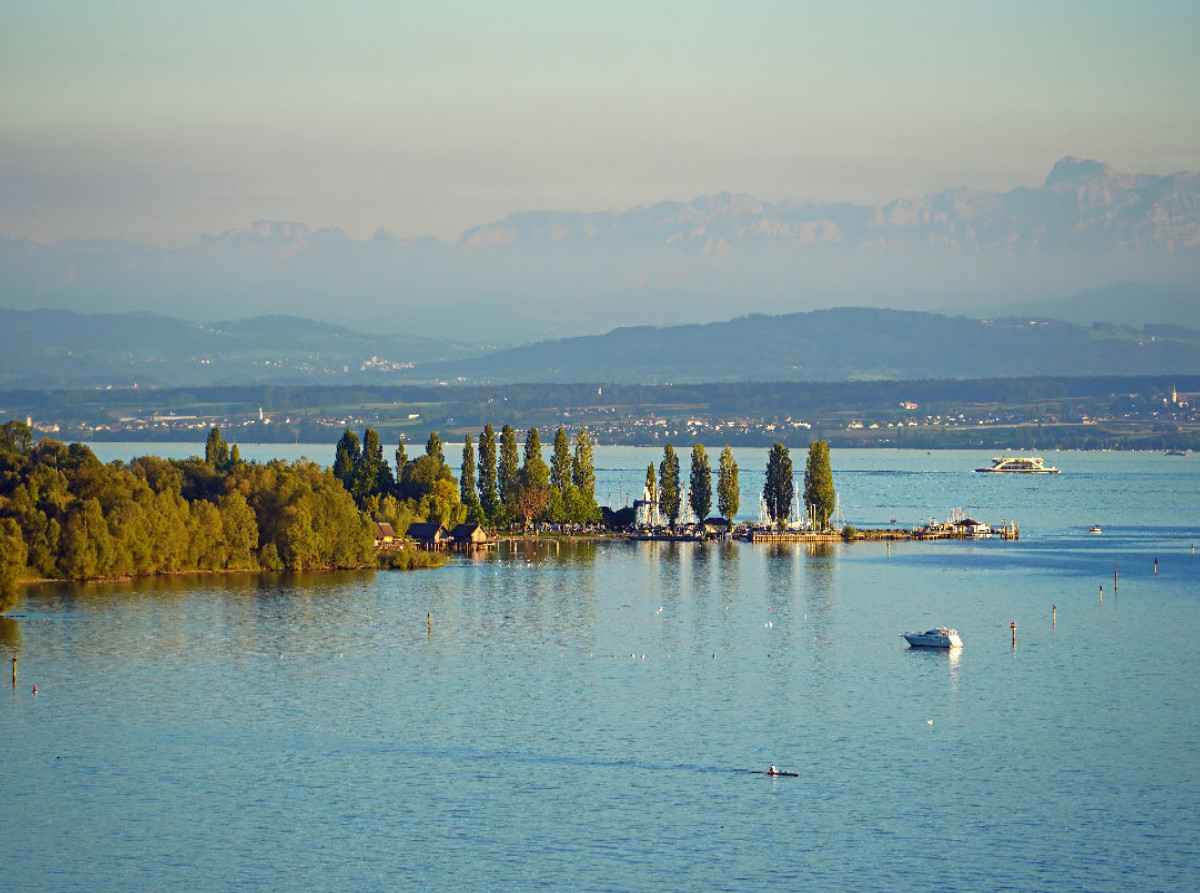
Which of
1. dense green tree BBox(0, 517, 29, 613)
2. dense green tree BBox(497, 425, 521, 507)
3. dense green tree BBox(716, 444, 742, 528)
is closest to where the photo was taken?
dense green tree BBox(0, 517, 29, 613)

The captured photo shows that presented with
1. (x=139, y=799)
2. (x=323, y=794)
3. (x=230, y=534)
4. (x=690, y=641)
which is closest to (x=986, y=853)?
(x=323, y=794)

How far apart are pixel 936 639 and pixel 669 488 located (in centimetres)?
5403

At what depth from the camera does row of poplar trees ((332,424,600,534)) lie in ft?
334

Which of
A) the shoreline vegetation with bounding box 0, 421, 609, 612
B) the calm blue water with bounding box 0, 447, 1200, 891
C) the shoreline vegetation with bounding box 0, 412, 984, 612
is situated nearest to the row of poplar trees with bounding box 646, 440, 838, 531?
the shoreline vegetation with bounding box 0, 412, 984, 612

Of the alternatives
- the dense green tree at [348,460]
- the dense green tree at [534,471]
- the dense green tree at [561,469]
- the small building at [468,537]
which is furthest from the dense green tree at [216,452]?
the dense green tree at [561,469]

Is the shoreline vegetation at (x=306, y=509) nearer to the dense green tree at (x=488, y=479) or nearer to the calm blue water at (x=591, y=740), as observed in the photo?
the dense green tree at (x=488, y=479)

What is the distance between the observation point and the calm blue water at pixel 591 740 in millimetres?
33531

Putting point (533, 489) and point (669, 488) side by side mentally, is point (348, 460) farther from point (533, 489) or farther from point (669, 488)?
point (669, 488)

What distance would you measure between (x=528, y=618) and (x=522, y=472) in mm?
42599

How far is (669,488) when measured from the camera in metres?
Answer: 113

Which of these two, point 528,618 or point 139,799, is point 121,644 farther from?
point 139,799

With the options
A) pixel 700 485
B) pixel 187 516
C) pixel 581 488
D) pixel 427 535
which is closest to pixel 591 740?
pixel 187 516

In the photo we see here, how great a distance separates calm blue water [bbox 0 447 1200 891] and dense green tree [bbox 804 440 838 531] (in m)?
32.3

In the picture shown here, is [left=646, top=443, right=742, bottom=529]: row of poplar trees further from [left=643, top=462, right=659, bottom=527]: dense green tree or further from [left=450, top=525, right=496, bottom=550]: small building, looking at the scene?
[left=450, top=525, right=496, bottom=550]: small building
